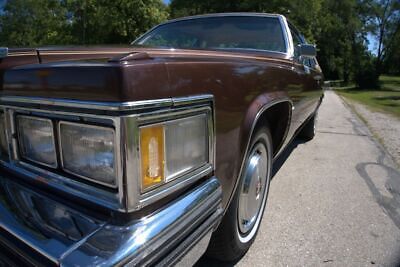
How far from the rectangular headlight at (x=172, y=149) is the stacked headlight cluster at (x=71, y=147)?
11cm

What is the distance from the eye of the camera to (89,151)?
4.29ft

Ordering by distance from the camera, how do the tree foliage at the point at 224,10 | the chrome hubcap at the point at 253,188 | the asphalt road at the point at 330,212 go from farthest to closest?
1. the tree foliage at the point at 224,10
2. the asphalt road at the point at 330,212
3. the chrome hubcap at the point at 253,188

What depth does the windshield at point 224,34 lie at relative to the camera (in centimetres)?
320

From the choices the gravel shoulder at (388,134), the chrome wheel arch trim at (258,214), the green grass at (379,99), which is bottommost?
the green grass at (379,99)

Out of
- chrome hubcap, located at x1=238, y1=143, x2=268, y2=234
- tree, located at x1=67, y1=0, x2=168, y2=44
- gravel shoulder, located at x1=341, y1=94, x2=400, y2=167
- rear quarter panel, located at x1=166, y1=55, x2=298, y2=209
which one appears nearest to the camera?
rear quarter panel, located at x1=166, y1=55, x2=298, y2=209

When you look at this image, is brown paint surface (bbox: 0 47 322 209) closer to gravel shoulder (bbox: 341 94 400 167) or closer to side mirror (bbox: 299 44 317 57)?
side mirror (bbox: 299 44 317 57)

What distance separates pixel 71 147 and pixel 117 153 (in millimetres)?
307

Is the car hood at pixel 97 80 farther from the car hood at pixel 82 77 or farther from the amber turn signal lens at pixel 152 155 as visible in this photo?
the amber turn signal lens at pixel 152 155

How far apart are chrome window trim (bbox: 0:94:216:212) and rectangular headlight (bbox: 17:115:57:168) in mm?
37

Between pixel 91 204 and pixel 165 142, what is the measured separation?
358 millimetres

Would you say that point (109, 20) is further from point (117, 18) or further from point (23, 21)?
point (23, 21)

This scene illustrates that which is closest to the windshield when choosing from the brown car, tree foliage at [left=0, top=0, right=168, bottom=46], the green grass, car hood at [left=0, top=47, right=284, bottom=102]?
the brown car

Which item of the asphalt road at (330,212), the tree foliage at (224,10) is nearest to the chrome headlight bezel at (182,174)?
the asphalt road at (330,212)

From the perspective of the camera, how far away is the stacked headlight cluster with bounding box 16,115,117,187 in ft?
4.09
